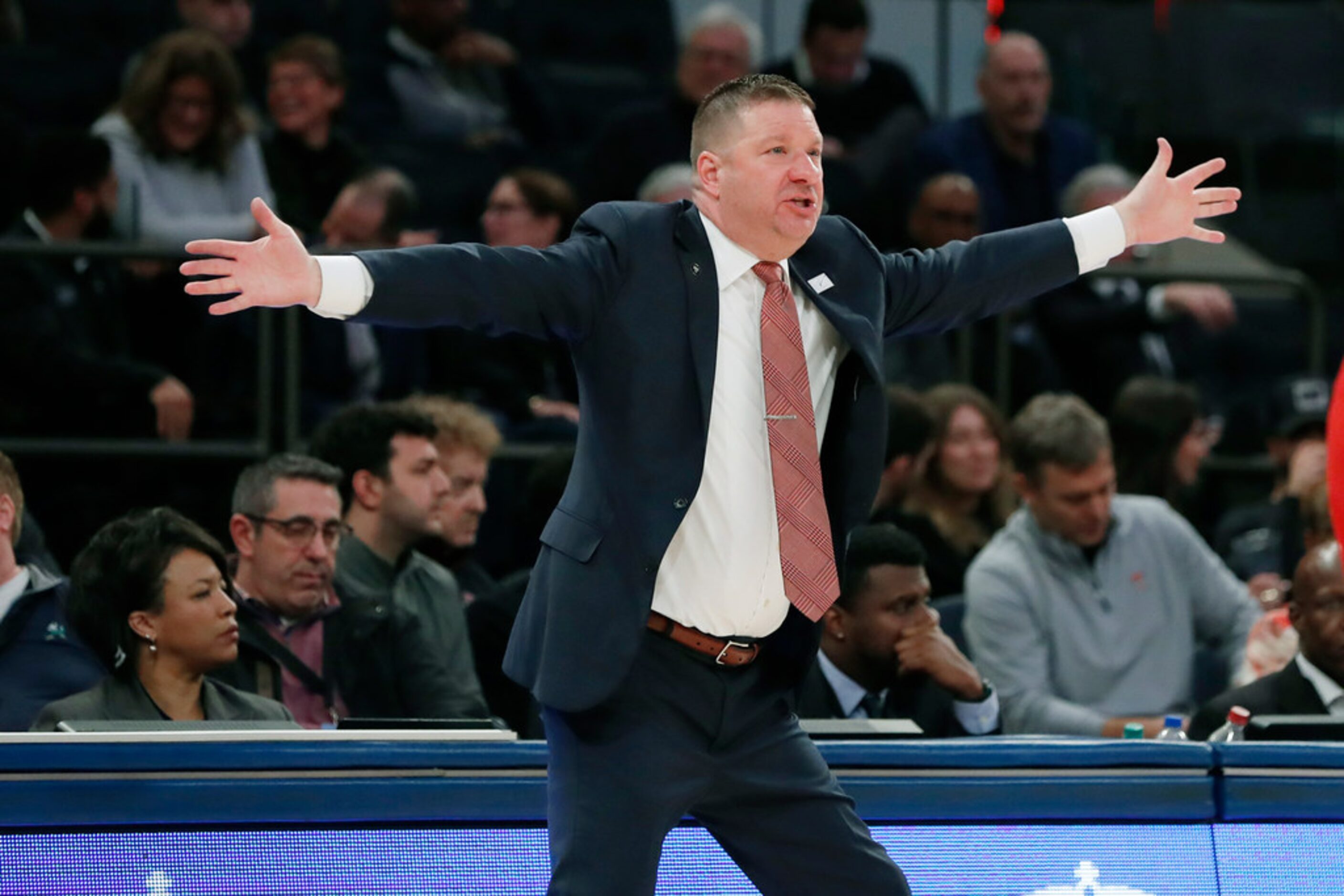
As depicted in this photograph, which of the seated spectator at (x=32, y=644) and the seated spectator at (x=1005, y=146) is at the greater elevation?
the seated spectator at (x=1005, y=146)

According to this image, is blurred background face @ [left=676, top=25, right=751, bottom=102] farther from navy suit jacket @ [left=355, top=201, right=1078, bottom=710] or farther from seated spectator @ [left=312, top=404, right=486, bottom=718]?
navy suit jacket @ [left=355, top=201, right=1078, bottom=710]

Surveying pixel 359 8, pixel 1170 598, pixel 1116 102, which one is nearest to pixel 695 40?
pixel 359 8

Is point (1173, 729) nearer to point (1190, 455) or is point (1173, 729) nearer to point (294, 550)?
point (294, 550)

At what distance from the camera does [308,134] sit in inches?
275

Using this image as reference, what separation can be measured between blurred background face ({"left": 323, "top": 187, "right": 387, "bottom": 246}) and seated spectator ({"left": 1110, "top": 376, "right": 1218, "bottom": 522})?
2500mm

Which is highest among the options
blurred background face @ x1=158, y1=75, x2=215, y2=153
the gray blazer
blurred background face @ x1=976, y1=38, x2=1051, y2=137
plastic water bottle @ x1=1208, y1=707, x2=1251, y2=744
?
blurred background face @ x1=976, y1=38, x2=1051, y2=137

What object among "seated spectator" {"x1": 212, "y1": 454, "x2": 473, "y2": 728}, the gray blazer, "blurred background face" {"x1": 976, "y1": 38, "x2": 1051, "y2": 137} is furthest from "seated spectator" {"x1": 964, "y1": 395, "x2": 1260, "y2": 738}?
"blurred background face" {"x1": 976, "y1": 38, "x2": 1051, "y2": 137}

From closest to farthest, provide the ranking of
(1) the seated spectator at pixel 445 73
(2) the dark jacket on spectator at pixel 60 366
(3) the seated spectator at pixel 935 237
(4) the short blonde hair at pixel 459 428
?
(4) the short blonde hair at pixel 459 428
(2) the dark jacket on spectator at pixel 60 366
(3) the seated spectator at pixel 935 237
(1) the seated spectator at pixel 445 73

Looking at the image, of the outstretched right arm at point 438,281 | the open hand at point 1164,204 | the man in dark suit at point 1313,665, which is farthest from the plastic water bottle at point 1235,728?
the outstretched right arm at point 438,281

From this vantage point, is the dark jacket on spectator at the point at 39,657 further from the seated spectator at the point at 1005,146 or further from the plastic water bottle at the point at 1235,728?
the seated spectator at the point at 1005,146

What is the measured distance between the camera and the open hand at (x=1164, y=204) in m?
3.29

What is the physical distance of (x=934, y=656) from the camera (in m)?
4.61

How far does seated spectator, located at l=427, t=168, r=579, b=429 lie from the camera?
6.40 metres

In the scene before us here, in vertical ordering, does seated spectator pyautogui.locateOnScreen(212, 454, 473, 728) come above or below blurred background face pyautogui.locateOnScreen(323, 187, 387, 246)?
below
